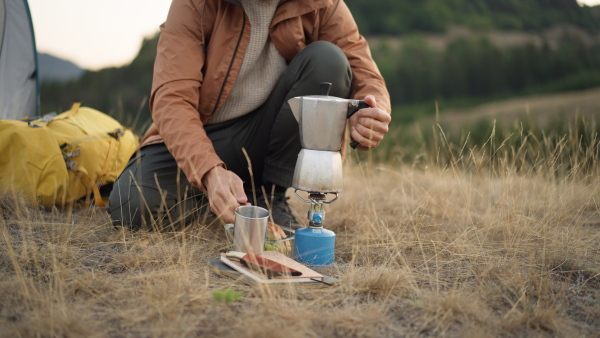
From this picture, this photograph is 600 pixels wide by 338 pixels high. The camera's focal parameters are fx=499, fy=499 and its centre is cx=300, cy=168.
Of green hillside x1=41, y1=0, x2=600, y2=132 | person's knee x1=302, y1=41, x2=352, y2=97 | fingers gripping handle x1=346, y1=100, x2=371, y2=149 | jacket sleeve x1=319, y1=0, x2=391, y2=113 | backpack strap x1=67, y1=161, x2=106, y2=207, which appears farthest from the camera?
green hillside x1=41, y1=0, x2=600, y2=132

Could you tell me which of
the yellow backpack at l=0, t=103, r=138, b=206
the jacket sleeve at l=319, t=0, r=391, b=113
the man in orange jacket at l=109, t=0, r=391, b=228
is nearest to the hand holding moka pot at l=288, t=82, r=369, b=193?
the man in orange jacket at l=109, t=0, r=391, b=228

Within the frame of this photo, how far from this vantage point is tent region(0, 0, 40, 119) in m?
3.75

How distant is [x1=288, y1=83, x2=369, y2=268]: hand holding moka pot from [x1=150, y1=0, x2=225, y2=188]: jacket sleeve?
38 cm

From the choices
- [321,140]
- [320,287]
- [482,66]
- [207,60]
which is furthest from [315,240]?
[482,66]

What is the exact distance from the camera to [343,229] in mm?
2740

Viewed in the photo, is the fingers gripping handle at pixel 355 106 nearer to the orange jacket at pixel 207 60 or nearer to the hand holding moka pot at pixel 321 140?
the hand holding moka pot at pixel 321 140

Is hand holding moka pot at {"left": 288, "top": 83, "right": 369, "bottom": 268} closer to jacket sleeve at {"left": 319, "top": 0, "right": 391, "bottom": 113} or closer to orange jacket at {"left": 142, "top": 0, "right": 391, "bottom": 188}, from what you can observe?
orange jacket at {"left": 142, "top": 0, "right": 391, "bottom": 188}

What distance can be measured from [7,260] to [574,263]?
2.29 m

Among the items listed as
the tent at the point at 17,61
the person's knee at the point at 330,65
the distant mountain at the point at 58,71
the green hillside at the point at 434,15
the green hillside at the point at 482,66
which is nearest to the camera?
the person's knee at the point at 330,65

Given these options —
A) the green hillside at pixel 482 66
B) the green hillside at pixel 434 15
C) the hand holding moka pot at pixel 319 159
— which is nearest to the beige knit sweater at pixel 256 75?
the hand holding moka pot at pixel 319 159

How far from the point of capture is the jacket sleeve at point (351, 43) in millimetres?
2529

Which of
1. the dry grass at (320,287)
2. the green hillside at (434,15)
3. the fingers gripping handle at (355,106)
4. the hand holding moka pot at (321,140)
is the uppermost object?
the green hillside at (434,15)

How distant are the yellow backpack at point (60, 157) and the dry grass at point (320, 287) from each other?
0.48 feet

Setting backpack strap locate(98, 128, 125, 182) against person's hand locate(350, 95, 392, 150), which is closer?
person's hand locate(350, 95, 392, 150)
